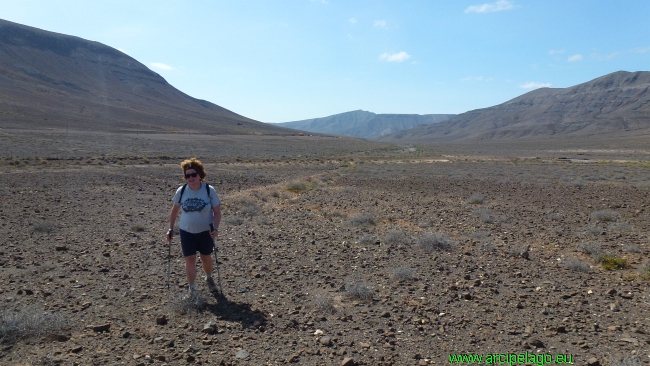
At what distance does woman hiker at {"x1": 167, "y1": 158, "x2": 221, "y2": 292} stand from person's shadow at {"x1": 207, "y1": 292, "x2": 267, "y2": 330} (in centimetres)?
39

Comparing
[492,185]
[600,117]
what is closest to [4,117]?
[492,185]

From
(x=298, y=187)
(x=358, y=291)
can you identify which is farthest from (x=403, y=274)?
(x=298, y=187)

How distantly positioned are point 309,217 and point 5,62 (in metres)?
141

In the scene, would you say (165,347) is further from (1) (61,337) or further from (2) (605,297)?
(2) (605,297)

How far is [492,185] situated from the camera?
21266 mm

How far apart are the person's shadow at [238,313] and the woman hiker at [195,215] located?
39 cm

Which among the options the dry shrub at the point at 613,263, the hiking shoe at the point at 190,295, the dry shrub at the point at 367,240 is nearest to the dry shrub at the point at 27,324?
the hiking shoe at the point at 190,295

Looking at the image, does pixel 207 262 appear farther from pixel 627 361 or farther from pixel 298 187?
pixel 298 187

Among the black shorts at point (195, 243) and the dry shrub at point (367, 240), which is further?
the dry shrub at point (367, 240)

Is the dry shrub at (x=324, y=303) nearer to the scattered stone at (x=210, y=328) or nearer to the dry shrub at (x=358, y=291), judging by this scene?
the dry shrub at (x=358, y=291)

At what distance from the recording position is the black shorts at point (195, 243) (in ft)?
18.3

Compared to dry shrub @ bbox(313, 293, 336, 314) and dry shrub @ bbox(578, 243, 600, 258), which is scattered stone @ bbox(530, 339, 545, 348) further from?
dry shrub @ bbox(578, 243, 600, 258)

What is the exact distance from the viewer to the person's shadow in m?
4.93

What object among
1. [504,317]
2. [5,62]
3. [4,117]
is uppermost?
[5,62]
